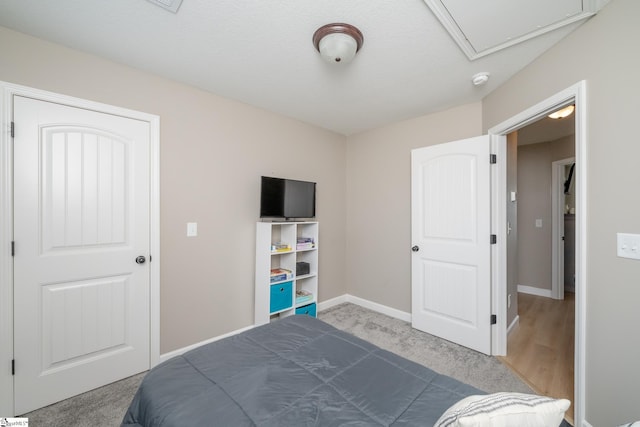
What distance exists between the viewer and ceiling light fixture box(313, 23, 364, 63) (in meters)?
1.58

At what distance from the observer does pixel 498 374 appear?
2102 millimetres

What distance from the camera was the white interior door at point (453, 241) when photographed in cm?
243

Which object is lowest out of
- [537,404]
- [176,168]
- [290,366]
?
[290,366]

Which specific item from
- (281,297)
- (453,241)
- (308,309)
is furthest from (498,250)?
(281,297)

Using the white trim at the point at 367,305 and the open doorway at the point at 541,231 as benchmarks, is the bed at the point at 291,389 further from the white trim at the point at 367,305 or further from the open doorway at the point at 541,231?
the open doorway at the point at 541,231

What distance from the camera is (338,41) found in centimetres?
163

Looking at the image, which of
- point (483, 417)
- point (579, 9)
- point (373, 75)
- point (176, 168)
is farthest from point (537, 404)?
point (176, 168)

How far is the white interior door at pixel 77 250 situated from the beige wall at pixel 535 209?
529 cm

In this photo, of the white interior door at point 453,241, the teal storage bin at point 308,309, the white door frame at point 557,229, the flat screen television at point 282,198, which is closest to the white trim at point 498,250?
the white interior door at point 453,241

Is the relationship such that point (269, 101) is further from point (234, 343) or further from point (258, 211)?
point (234, 343)

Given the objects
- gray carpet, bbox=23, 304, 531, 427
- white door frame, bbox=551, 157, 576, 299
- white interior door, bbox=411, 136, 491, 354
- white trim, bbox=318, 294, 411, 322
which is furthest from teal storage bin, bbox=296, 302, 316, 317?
white door frame, bbox=551, 157, 576, 299

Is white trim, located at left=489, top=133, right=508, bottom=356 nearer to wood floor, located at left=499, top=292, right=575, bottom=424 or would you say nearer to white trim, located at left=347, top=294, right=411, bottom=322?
wood floor, located at left=499, top=292, right=575, bottom=424

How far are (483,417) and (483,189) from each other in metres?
2.24

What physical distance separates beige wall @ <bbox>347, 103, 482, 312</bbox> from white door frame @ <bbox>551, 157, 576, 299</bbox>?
8.18 ft
